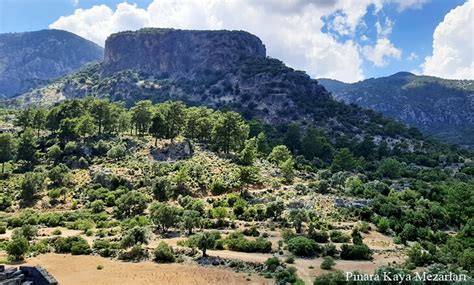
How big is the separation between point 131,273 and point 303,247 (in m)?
22.0

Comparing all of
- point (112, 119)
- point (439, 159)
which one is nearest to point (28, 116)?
point (112, 119)

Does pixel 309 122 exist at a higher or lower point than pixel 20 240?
higher

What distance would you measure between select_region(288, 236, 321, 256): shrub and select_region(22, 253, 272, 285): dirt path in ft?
35.3

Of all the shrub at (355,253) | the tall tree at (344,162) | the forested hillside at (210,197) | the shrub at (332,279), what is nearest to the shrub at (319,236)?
the forested hillside at (210,197)

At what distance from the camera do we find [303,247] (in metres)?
57.0

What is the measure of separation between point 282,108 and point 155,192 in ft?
360

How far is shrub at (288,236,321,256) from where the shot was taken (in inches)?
2240

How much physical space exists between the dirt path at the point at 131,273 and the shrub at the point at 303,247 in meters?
10.7

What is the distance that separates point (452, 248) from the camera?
56938 mm

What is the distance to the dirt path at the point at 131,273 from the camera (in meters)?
46.1

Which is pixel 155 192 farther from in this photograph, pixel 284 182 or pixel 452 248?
pixel 452 248

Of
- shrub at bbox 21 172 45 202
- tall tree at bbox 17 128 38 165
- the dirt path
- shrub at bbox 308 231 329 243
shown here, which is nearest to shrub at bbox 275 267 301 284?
the dirt path

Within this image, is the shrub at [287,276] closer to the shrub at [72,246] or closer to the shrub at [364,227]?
the shrub at [364,227]

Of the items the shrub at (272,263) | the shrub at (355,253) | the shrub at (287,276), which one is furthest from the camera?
the shrub at (355,253)
